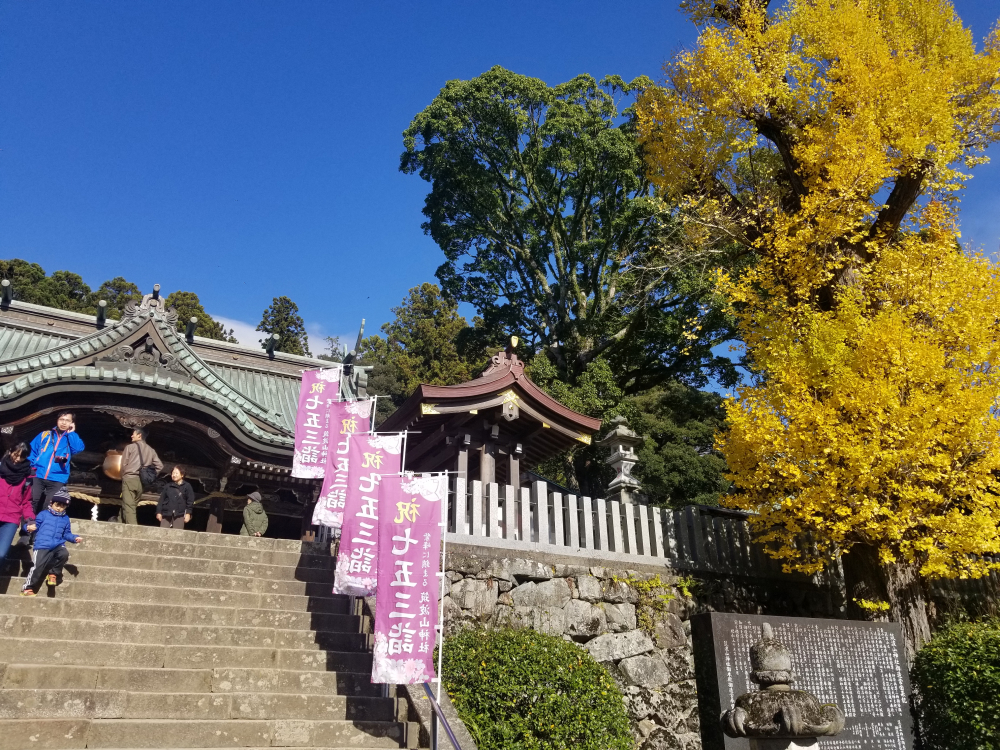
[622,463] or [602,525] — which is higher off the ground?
[622,463]

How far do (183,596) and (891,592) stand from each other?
32.4ft

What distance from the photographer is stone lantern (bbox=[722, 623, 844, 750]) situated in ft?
19.6

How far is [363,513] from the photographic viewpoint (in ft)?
29.5

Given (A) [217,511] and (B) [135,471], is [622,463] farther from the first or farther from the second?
(B) [135,471]

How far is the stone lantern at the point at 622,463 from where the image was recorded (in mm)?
13094

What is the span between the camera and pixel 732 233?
13328mm

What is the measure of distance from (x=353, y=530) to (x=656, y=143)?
9.80 meters

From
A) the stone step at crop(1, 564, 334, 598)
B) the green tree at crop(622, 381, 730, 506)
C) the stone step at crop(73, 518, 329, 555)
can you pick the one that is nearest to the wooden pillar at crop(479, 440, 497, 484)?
the stone step at crop(73, 518, 329, 555)

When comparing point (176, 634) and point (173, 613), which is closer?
point (176, 634)

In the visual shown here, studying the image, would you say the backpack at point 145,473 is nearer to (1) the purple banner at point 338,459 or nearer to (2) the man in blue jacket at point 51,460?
(2) the man in blue jacket at point 51,460

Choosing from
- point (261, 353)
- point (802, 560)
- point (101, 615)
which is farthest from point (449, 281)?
point (101, 615)

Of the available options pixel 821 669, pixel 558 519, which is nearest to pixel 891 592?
pixel 821 669

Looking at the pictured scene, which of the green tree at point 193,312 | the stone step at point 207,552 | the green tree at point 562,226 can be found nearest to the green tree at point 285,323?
the green tree at point 193,312

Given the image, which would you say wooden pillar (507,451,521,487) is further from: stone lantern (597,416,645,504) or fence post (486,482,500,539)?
fence post (486,482,500,539)
